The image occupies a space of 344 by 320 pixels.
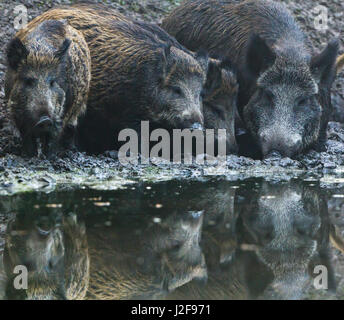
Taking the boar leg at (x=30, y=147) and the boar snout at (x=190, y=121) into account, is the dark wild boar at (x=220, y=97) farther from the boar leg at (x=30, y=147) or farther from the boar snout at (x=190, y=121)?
the boar leg at (x=30, y=147)

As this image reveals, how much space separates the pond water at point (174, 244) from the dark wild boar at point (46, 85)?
153cm

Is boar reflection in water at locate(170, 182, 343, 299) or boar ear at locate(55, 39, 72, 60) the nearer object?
boar reflection in water at locate(170, 182, 343, 299)

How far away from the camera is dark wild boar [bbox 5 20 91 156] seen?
26.2 feet

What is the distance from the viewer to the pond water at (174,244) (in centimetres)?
408

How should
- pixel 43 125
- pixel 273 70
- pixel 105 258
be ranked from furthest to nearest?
pixel 273 70
pixel 43 125
pixel 105 258

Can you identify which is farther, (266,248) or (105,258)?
(266,248)

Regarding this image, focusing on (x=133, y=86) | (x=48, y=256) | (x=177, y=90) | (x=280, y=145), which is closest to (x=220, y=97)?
(x=177, y=90)

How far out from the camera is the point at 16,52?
8.02 meters

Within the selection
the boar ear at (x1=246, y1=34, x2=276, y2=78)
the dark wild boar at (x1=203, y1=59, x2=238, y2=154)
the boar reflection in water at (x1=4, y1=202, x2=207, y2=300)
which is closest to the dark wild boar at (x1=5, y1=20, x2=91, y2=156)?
the dark wild boar at (x1=203, y1=59, x2=238, y2=154)

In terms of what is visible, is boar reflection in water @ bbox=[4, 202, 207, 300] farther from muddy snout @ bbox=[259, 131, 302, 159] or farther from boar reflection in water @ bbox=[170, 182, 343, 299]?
muddy snout @ bbox=[259, 131, 302, 159]

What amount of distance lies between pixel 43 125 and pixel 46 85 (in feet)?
1.55

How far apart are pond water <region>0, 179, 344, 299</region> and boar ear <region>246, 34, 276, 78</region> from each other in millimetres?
3043

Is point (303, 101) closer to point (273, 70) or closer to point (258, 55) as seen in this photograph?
point (273, 70)

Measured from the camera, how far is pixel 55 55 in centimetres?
825
